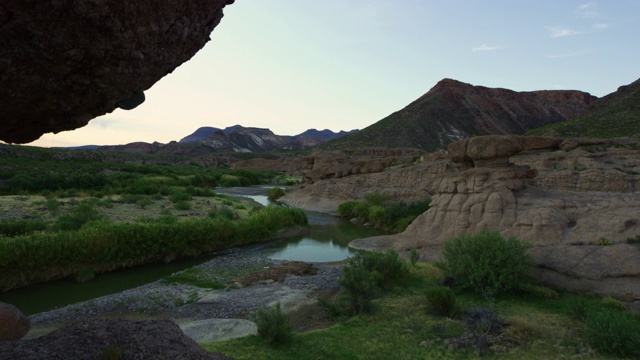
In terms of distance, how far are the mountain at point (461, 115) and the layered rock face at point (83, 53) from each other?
87.9m

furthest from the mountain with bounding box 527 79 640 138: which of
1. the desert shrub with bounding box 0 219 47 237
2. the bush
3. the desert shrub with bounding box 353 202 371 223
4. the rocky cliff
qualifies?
the desert shrub with bounding box 0 219 47 237

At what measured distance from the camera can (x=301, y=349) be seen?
8875mm

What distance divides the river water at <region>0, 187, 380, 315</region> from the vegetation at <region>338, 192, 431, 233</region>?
1264mm

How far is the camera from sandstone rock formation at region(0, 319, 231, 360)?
507 cm

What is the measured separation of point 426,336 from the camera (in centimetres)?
944

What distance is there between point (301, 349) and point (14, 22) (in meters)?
7.86

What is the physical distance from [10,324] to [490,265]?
39.2 ft

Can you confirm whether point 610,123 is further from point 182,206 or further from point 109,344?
point 109,344

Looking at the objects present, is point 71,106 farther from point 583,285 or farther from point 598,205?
point 598,205

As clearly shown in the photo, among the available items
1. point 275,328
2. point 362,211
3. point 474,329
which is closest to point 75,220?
point 275,328

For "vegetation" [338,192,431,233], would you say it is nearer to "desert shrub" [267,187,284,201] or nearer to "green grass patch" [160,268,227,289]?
"desert shrub" [267,187,284,201]

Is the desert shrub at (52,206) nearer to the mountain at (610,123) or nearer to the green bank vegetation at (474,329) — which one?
the green bank vegetation at (474,329)

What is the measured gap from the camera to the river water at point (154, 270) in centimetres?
1518

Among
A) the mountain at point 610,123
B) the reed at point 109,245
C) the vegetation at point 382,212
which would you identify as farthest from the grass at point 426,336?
the mountain at point 610,123
